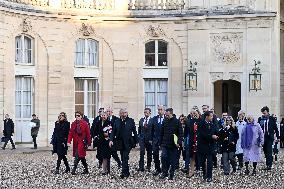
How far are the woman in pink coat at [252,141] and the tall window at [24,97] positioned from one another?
14342mm

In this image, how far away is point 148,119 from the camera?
68.5 feet

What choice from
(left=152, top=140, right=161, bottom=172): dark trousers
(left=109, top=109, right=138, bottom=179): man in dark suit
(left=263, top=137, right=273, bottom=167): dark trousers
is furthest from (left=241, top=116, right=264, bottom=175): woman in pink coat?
(left=109, top=109, right=138, bottom=179): man in dark suit

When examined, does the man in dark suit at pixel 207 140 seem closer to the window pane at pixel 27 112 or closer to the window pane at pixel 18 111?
the window pane at pixel 18 111

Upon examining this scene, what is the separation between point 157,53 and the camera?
1351 inches

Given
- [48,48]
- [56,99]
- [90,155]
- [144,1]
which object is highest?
[144,1]

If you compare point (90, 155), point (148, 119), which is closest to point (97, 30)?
point (90, 155)

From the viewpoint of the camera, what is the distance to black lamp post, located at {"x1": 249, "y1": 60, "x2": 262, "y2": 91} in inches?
1273

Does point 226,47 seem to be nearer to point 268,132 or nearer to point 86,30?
point 86,30

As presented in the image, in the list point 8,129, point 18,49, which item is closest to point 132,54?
point 18,49

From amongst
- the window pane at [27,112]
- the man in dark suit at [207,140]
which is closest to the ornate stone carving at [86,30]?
the window pane at [27,112]

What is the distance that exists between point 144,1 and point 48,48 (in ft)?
17.0

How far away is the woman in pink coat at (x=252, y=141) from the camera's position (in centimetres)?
2027

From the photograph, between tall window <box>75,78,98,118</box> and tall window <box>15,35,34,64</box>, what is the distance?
259cm

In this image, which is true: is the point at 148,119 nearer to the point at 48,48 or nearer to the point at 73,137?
the point at 73,137
